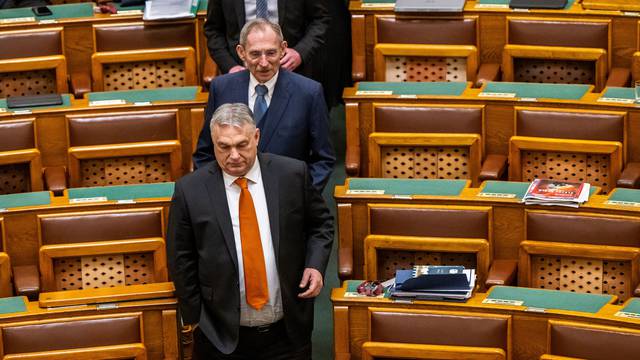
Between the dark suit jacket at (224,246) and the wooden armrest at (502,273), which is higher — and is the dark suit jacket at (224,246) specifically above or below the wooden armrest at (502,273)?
above

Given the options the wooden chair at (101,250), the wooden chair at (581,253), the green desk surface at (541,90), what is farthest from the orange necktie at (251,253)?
the green desk surface at (541,90)

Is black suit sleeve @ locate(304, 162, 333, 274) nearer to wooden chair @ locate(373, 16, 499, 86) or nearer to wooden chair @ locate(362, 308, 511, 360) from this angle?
wooden chair @ locate(362, 308, 511, 360)

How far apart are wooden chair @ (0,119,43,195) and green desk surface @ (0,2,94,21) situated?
343mm

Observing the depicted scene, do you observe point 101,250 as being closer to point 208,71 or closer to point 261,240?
point 261,240

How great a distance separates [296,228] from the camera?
1513 mm

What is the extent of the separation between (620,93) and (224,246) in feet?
2.50

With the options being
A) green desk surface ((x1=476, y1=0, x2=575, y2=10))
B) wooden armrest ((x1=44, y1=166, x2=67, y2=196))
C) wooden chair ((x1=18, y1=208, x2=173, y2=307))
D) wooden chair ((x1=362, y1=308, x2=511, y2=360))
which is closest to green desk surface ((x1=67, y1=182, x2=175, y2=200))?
wooden chair ((x1=18, y1=208, x2=173, y2=307))

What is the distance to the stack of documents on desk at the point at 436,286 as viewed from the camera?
162 centimetres

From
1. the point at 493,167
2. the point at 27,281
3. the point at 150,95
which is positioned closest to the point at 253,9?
the point at 150,95

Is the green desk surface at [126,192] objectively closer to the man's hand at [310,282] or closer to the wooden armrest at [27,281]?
the wooden armrest at [27,281]

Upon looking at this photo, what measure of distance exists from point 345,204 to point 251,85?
0.22 meters

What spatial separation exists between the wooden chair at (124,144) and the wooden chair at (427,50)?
0.39m

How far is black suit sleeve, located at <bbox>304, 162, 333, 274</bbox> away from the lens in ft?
5.00

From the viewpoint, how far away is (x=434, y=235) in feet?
5.83
